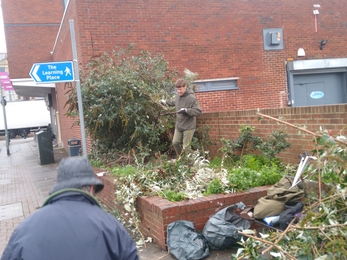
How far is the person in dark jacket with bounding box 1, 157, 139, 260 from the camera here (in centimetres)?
177

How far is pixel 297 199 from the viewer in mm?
4254

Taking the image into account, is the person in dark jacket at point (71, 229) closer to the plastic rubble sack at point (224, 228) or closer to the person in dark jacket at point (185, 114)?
the plastic rubble sack at point (224, 228)

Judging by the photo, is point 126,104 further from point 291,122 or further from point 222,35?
point 222,35

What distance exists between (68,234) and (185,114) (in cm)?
534

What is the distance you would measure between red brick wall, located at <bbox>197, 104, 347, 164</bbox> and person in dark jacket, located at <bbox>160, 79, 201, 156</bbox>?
72cm

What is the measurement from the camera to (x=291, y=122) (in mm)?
5672

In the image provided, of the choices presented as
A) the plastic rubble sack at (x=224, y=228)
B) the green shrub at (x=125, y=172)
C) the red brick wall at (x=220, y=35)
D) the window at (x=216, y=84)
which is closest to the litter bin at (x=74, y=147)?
the red brick wall at (x=220, y=35)

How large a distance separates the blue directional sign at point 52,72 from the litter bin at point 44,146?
8.43 m

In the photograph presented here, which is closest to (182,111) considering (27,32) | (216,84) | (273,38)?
(216,84)

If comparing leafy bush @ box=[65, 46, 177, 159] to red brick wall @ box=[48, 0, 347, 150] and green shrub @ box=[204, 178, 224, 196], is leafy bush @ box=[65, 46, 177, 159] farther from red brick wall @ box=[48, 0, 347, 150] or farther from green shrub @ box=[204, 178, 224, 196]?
green shrub @ box=[204, 178, 224, 196]

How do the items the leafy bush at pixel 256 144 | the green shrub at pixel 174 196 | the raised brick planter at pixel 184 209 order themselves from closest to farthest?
1. the raised brick planter at pixel 184 209
2. the green shrub at pixel 174 196
3. the leafy bush at pixel 256 144

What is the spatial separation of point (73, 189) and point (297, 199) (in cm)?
303

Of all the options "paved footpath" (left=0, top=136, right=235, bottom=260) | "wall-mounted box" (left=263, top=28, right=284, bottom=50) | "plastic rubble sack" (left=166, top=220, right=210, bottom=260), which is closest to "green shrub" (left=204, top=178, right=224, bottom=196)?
"plastic rubble sack" (left=166, top=220, right=210, bottom=260)

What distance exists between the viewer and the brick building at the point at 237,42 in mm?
11070
